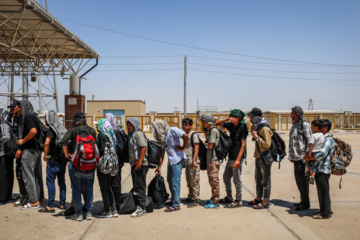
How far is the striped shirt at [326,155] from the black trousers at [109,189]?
325cm

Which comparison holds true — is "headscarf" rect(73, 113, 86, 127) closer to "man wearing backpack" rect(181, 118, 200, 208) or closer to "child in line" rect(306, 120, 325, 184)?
"man wearing backpack" rect(181, 118, 200, 208)

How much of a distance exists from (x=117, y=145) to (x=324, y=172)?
11.0 feet

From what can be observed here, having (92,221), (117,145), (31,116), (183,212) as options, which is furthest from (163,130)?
(31,116)

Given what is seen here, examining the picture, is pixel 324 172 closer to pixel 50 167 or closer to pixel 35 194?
pixel 50 167

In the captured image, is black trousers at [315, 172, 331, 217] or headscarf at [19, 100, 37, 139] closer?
black trousers at [315, 172, 331, 217]

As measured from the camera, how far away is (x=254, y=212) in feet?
17.9

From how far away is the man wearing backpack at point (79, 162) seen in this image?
16.2ft

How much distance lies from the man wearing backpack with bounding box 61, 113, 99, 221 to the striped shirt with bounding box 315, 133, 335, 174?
3.48 meters

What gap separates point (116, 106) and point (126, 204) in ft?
131

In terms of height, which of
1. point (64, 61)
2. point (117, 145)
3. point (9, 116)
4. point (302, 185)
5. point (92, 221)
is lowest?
point (92, 221)

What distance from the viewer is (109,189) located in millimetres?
5305

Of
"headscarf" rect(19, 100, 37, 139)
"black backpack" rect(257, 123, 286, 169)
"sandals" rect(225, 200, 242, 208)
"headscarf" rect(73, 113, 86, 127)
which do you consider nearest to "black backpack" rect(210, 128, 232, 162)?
"black backpack" rect(257, 123, 286, 169)

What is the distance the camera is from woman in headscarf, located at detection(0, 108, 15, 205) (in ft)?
19.7

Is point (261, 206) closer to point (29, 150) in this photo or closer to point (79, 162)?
point (79, 162)
